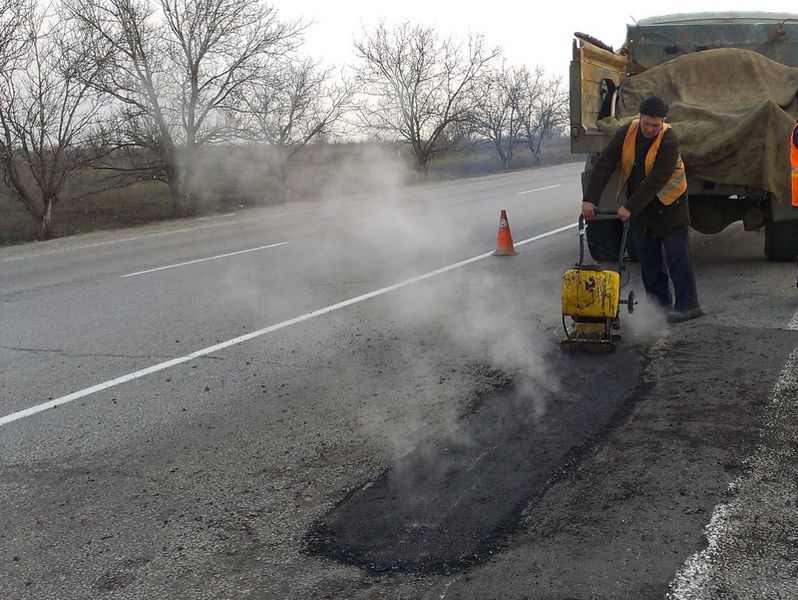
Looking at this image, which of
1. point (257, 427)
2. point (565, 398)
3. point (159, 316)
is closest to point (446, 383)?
point (565, 398)

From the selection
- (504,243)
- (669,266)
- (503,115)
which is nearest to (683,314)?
(669,266)

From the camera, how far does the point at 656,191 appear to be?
20.0 ft

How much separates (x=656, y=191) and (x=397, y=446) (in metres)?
3.11

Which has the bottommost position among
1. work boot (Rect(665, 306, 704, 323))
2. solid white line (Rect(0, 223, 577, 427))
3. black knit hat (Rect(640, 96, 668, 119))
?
work boot (Rect(665, 306, 704, 323))

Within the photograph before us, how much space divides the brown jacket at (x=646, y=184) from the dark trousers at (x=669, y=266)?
0.29 feet

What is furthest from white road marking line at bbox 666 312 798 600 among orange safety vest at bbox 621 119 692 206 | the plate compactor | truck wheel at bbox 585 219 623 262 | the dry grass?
the dry grass

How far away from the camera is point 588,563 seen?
2934 mm

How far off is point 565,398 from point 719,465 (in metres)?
1.19

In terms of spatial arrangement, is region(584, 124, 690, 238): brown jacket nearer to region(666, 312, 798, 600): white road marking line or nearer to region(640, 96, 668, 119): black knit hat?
region(640, 96, 668, 119): black knit hat

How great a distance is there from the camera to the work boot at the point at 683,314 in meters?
6.35

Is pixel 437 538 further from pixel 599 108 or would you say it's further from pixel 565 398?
A: pixel 599 108

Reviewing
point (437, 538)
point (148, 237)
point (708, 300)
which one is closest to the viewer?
point (437, 538)

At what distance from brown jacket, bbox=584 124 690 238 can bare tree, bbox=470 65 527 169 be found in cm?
3274

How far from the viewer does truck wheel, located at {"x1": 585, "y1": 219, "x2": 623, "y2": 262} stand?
29.5 ft
